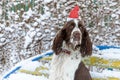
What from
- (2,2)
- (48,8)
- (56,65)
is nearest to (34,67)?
(56,65)

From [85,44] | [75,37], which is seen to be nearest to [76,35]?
[75,37]

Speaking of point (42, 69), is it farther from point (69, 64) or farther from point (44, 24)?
point (44, 24)

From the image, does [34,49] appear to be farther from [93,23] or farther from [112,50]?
[112,50]

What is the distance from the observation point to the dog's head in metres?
4.20

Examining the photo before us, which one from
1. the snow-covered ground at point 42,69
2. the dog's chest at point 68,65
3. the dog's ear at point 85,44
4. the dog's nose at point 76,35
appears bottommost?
the snow-covered ground at point 42,69

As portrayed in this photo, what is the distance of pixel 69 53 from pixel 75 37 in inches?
9.0

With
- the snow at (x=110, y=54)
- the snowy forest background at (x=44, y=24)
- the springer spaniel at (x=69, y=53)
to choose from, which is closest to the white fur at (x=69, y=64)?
the springer spaniel at (x=69, y=53)

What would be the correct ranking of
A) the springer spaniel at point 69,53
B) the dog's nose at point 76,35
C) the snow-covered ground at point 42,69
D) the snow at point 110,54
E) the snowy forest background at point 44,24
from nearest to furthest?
1. the dog's nose at point 76,35
2. the springer spaniel at point 69,53
3. the snow-covered ground at point 42,69
4. the snow at point 110,54
5. the snowy forest background at point 44,24

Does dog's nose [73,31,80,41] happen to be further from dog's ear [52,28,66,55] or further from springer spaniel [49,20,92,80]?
dog's ear [52,28,66,55]

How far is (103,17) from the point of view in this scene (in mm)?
6566

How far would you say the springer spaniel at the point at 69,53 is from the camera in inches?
169

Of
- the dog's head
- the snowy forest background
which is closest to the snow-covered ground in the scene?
the dog's head

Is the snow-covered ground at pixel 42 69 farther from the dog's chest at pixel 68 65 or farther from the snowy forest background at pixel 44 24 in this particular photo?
the snowy forest background at pixel 44 24

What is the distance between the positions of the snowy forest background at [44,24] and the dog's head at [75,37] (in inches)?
76.8
